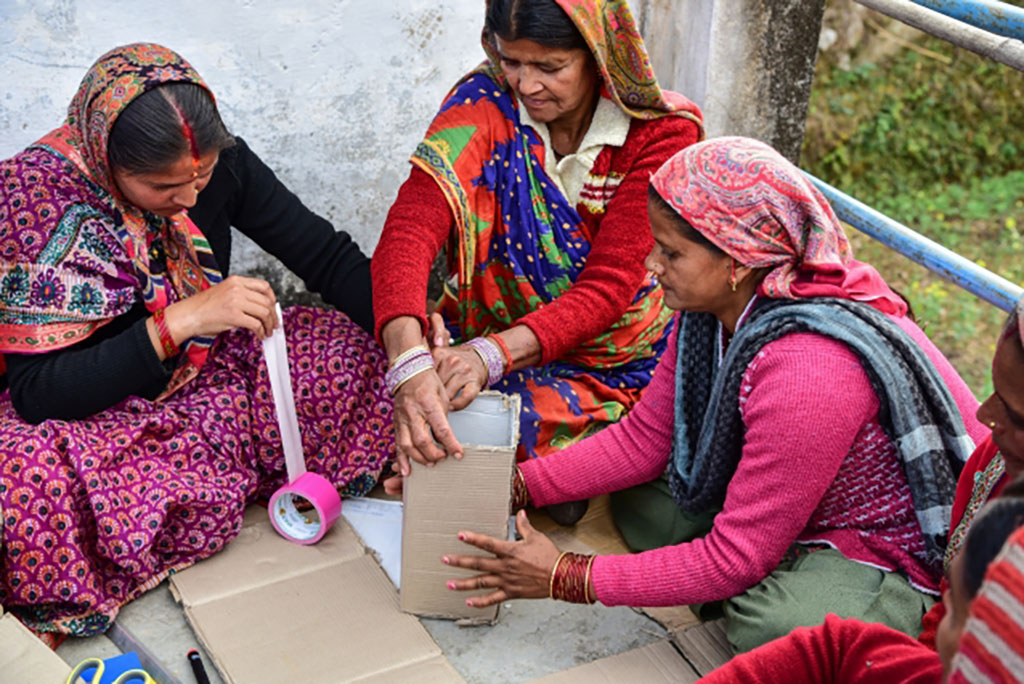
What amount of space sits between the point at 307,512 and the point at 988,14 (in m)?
2.06

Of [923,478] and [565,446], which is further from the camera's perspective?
[565,446]

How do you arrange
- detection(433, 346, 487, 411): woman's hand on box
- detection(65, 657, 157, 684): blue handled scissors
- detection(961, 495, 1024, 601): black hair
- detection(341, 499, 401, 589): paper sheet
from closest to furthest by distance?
detection(961, 495, 1024, 601): black hair → detection(65, 657, 157, 684): blue handled scissors → detection(433, 346, 487, 411): woman's hand on box → detection(341, 499, 401, 589): paper sheet

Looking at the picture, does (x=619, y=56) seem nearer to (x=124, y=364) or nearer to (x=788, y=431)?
(x=788, y=431)

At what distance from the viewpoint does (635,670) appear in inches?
88.6

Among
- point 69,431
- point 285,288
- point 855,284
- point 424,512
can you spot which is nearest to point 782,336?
point 855,284

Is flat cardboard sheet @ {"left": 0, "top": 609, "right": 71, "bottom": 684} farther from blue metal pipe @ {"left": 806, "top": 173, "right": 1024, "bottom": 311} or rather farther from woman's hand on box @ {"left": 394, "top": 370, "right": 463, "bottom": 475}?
blue metal pipe @ {"left": 806, "top": 173, "right": 1024, "bottom": 311}

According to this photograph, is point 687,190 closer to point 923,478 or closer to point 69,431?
point 923,478

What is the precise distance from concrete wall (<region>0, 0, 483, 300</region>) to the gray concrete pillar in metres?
0.66

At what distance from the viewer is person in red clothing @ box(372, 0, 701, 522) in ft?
8.18

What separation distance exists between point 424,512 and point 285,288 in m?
1.50

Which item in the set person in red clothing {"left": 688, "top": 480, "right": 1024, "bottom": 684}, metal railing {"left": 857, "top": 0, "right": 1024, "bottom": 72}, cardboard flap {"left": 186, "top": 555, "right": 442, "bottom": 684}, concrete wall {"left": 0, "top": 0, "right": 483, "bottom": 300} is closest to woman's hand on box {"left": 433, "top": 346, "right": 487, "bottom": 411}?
cardboard flap {"left": 186, "top": 555, "right": 442, "bottom": 684}

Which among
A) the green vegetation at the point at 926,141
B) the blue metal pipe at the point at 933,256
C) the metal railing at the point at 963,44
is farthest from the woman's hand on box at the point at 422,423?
the green vegetation at the point at 926,141

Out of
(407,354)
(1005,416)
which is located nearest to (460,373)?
(407,354)

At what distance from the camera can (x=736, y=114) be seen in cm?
353
